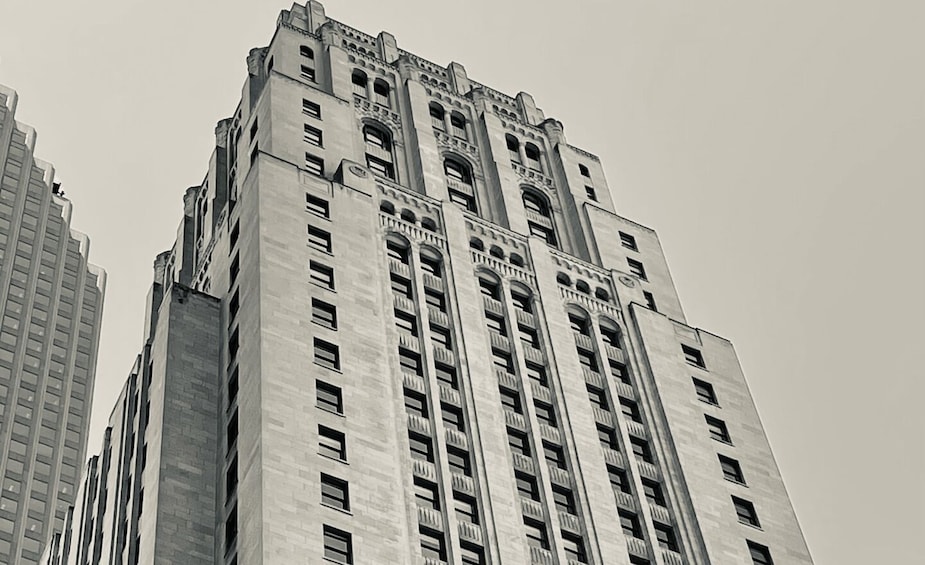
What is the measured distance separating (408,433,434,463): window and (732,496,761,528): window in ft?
55.0

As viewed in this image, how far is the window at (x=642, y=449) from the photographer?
8162 cm

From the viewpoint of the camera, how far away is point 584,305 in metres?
90.6

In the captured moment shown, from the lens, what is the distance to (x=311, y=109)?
315 ft

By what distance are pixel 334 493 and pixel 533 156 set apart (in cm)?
4503

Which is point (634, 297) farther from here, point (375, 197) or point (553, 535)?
point (553, 535)

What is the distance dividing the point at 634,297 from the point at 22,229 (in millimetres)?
88307

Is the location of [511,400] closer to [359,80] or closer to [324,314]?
[324,314]

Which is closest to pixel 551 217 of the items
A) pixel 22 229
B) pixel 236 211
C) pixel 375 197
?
pixel 375 197

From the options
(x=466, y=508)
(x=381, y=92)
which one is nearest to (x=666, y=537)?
(x=466, y=508)

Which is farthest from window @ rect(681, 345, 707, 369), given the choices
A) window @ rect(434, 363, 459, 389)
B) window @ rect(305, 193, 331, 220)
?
window @ rect(305, 193, 331, 220)

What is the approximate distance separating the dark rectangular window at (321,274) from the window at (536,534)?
15.0 metres

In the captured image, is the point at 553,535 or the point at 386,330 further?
the point at 386,330

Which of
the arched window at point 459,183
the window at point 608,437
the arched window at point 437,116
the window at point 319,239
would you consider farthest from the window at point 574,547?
the arched window at point 437,116

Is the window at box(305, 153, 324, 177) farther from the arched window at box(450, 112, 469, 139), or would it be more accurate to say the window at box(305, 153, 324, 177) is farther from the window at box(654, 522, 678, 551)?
the window at box(654, 522, 678, 551)
